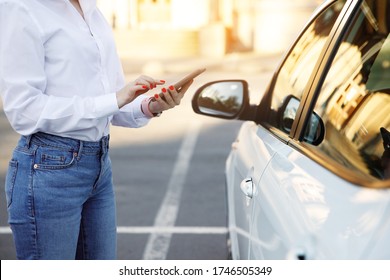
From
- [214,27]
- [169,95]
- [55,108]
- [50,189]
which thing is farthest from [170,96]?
[214,27]

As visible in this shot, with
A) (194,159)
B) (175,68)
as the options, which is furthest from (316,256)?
(175,68)

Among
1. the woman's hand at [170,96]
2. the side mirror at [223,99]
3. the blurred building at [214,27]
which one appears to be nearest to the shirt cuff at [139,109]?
the woman's hand at [170,96]

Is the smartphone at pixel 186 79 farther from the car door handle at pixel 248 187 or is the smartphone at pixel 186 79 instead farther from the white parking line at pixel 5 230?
the white parking line at pixel 5 230

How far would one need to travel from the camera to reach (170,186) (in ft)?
19.8

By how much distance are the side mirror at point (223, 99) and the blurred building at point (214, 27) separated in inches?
688

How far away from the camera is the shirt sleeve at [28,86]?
77.7 inches

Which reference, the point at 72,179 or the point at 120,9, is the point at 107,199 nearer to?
the point at 72,179

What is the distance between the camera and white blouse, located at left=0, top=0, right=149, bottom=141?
1.98 meters

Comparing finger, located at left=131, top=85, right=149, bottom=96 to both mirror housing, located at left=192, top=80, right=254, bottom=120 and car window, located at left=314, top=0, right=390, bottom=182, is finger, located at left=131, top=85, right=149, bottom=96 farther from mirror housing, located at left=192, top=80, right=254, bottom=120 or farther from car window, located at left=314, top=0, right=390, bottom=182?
mirror housing, located at left=192, top=80, right=254, bottom=120

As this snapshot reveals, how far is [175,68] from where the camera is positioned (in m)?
17.2

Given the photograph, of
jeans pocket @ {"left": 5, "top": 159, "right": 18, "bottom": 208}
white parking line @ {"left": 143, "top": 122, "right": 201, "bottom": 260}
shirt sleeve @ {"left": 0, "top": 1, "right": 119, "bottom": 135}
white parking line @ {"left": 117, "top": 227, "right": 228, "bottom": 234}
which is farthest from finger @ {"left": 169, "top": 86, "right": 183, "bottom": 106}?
white parking line @ {"left": 117, "top": 227, "right": 228, "bottom": 234}

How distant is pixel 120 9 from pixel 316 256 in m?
24.6

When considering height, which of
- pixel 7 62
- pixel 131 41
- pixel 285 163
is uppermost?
pixel 7 62

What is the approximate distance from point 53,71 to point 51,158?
0.27 meters
